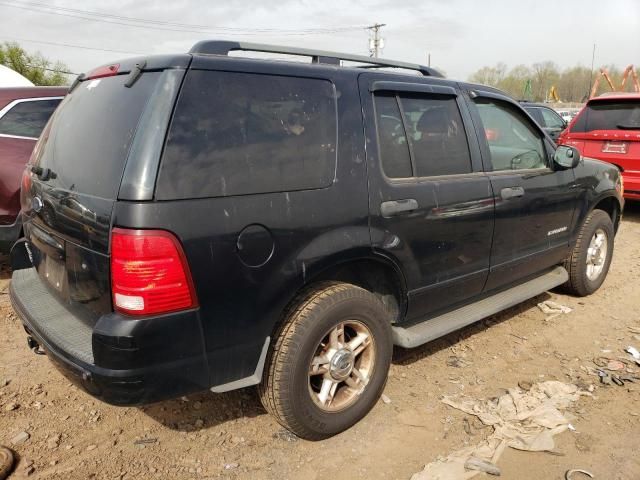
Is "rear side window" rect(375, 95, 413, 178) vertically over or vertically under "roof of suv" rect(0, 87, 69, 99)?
under

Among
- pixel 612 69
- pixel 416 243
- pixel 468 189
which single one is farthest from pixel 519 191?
pixel 612 69

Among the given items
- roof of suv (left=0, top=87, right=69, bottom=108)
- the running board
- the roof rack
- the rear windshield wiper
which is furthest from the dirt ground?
the rear windshield wiper

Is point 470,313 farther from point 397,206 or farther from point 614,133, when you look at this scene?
point 614,133

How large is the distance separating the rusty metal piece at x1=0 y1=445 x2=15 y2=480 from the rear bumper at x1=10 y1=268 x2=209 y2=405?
0.63 meters

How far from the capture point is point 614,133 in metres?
7.21

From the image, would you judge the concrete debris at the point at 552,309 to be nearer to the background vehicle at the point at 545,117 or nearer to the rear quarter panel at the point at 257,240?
the rear quarter panel at the point at 257,240

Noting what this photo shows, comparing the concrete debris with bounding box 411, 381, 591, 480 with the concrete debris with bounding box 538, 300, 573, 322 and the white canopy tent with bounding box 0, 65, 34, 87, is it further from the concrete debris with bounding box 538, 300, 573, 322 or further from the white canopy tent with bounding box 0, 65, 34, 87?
the white canopy tent with bounding box 0, 65, 34, 87

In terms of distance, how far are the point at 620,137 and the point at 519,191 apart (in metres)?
4.71

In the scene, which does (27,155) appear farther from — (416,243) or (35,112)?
(416,243)

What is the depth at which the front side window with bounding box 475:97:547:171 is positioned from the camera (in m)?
3.53

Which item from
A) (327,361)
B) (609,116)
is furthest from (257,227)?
(609,116)

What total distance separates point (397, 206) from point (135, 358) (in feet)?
4.99

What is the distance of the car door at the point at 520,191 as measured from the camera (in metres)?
3.45

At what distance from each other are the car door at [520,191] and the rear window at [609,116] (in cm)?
400
